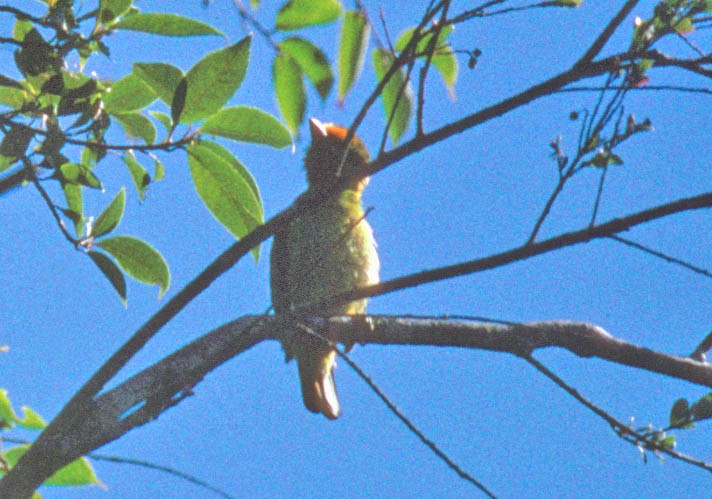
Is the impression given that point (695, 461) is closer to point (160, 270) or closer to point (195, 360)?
point (195, 360)

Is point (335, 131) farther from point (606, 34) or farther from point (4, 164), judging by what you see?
point (606, 34)

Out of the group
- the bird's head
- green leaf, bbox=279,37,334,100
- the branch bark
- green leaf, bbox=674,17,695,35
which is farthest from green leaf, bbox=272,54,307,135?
the bird's head

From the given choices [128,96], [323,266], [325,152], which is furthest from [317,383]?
[128,96]

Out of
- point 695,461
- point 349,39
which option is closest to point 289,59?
point 349,39

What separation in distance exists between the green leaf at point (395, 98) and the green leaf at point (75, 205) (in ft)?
2.17

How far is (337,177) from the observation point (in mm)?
1428

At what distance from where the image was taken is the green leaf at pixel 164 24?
1581 mm

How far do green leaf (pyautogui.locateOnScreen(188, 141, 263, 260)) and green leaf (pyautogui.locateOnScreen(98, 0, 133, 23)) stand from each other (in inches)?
10.7

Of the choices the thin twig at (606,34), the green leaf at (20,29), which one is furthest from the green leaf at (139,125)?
the thin twig at (606,34)

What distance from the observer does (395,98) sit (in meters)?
1.56

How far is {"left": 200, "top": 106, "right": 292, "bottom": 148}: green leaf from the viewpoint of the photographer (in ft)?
5.46

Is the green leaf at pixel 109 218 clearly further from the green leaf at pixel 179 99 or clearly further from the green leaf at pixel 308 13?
the green leaf at pixel 308 13

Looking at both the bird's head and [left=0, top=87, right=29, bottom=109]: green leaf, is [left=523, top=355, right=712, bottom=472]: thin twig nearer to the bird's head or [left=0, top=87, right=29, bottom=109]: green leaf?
[left=0, top=87, right=29, bottom=109]: green leaf

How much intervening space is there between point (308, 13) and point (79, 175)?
55 centimetres
